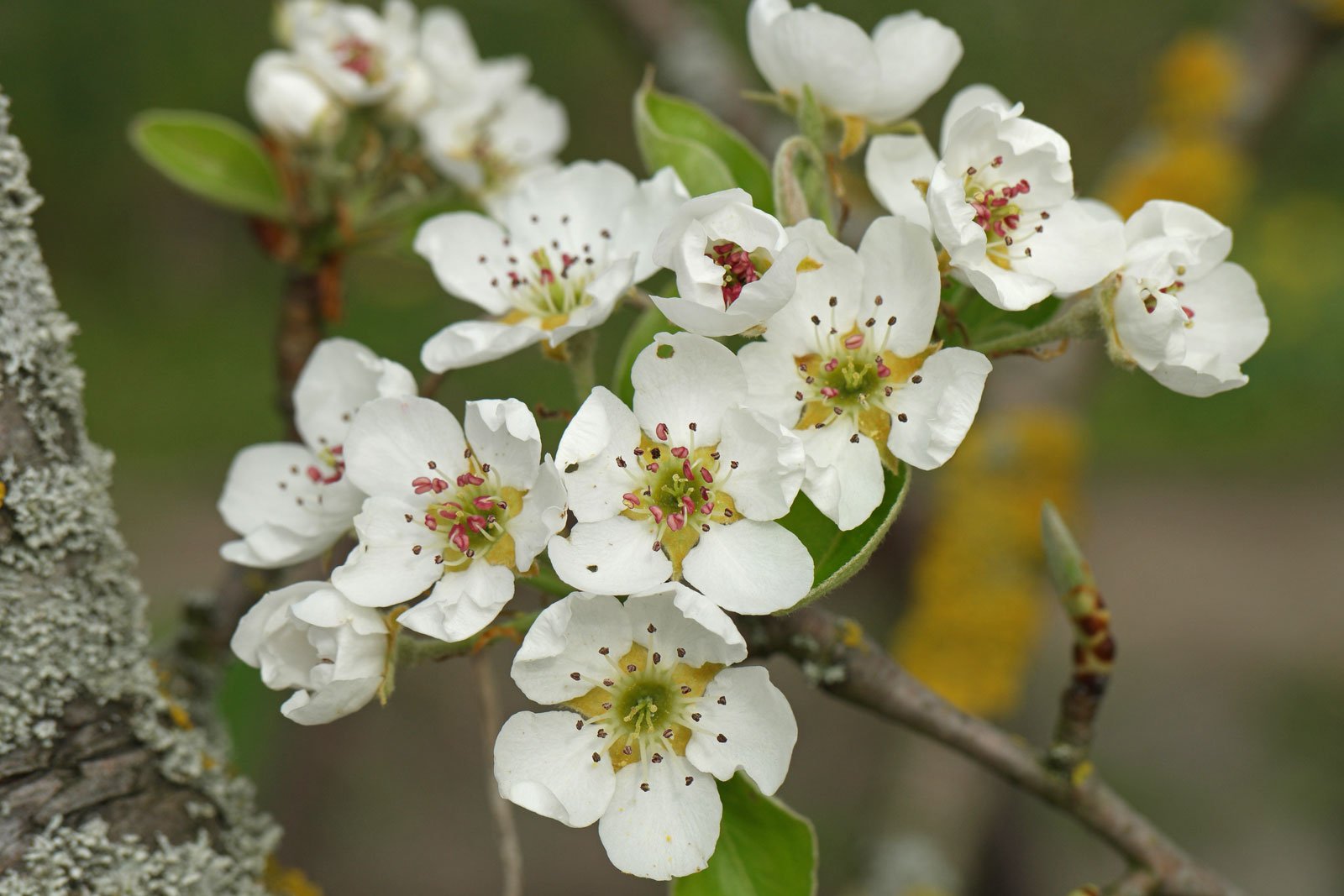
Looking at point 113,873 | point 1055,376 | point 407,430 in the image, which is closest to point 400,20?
point 407,430

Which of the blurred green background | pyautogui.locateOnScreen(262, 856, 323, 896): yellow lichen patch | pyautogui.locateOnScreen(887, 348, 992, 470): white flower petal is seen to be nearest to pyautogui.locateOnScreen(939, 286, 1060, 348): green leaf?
pyautogui.locateOnScreen(887, 348, 992, 470): white flower petal

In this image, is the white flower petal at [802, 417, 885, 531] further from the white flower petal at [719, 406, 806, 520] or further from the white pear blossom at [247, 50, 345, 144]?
the white pear blossom at [247, 50, 345, 144]

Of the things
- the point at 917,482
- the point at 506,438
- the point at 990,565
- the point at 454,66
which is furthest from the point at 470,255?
the point at 917,482

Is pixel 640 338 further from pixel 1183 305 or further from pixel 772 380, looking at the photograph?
pixel 1183 305

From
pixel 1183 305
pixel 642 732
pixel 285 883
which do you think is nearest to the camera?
A: pixel 642 732

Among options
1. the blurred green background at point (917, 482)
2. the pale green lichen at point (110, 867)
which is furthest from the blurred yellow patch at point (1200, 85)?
the pale green lichen at point (110, 867)

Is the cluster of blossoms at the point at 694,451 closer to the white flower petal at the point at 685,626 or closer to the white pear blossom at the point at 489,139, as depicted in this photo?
the white flower petal at the point at 685,626
